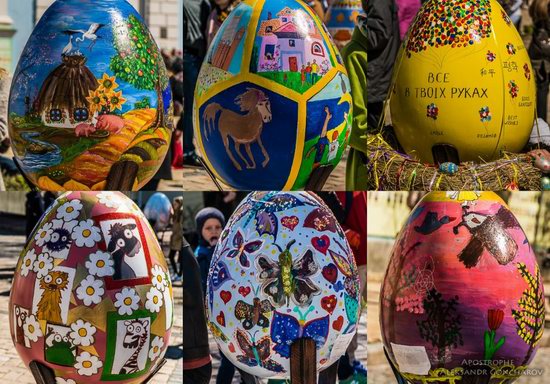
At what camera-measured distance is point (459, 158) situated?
12.5 ft

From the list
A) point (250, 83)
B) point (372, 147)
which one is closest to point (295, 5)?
point (250, 83)

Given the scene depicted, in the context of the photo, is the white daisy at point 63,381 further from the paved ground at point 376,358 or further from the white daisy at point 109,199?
the paved ground at point 376,358

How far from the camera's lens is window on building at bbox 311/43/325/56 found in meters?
3.62

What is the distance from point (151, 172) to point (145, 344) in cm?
66

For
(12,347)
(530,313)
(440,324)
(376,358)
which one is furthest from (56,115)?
(376,358)

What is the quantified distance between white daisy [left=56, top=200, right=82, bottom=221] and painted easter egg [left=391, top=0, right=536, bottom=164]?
3.92 feet

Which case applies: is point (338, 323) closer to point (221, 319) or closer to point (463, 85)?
point (221, 319)

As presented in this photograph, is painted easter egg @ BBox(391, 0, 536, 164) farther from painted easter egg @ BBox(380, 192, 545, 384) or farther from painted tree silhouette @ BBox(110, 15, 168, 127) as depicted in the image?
painted tree silhouette @ BBox(110, 15, 168, 127)

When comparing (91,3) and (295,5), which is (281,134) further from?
(91,3)

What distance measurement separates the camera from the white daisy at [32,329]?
11.6ft

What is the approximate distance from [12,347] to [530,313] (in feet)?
7.03

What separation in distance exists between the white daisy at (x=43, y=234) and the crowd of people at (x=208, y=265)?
0.82m

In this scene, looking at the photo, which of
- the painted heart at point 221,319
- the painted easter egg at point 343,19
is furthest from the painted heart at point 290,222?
the painted easter egg at point 343,19

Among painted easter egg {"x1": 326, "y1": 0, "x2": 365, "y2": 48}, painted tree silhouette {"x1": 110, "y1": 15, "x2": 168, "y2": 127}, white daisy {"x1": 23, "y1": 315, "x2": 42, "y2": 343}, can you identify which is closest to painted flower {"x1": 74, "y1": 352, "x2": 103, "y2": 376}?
white daisy {"x1": 23, "y1": 315, "x2": 42, "y2": 343}
